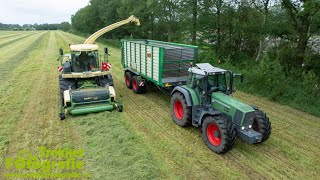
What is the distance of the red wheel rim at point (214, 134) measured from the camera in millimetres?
6664

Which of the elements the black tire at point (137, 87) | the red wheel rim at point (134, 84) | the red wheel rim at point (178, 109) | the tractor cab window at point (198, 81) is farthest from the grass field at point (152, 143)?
the tractor cab window at point (198, 81)

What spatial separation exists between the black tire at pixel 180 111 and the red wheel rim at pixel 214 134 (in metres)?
1.06

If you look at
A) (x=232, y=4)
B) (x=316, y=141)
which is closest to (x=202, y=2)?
(x=232, y=4)

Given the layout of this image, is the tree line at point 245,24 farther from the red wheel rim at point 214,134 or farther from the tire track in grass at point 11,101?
the tire track in grass at point 11,101

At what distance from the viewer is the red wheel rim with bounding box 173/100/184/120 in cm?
851

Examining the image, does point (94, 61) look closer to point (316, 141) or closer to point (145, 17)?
point (316, 141)

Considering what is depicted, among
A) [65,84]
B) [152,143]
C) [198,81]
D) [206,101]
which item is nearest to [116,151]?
[152,143]

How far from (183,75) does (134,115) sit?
8.89 feet

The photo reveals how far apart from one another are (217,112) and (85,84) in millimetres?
5939

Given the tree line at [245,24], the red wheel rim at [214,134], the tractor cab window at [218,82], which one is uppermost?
the tree line at [245,24]

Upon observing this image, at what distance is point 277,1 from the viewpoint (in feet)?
46.2

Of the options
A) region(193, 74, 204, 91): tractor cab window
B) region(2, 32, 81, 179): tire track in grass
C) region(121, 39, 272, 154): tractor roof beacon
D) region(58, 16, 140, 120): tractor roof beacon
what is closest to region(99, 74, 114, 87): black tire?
region(58, 16, 140, 120): tractor roof beacon

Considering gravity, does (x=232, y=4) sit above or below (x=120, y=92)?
above

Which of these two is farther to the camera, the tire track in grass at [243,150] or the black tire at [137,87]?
the black tire at [137,87]
